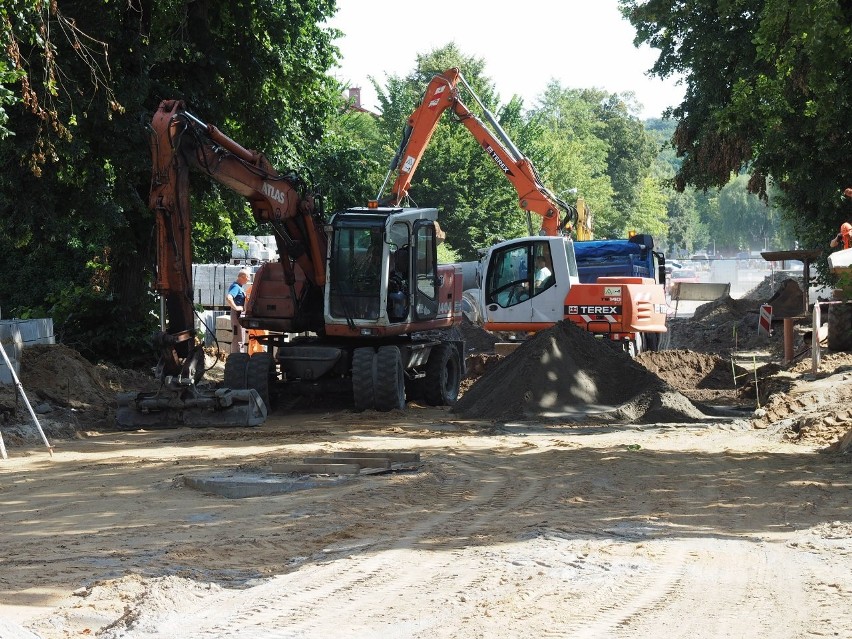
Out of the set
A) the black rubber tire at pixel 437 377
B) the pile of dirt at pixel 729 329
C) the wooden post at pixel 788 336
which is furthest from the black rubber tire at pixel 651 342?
the black rubber tire at pixel 437 377

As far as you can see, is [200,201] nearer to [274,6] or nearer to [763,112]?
[274,6]

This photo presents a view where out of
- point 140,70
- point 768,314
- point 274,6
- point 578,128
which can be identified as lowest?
point 768,314

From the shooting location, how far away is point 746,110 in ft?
51.1

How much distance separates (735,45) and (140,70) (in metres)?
13.9

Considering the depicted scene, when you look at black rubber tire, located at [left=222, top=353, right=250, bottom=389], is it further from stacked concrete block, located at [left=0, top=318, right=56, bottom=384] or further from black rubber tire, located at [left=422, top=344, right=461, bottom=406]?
black rubber tire, located at [left=422, top=344, right=461, bottom=406]

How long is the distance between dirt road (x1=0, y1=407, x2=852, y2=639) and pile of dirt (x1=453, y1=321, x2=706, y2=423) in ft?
8.84

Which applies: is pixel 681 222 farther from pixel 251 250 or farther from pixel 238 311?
pixel 238 311

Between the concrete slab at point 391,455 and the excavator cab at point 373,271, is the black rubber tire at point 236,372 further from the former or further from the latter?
the concrete slab at point 391,455

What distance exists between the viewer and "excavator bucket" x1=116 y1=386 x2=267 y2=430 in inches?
597

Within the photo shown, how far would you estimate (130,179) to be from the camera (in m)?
20.1

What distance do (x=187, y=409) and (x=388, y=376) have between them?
2969 millimetres

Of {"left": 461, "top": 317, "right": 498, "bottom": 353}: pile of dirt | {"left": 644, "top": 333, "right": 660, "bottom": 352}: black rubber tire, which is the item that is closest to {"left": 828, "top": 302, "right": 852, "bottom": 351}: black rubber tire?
{"left": 644, "top": 333, "right": 660, "bottom": 352}: black rubber tire

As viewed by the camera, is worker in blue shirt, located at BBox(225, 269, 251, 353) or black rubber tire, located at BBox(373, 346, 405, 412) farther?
worker in blue shirt, located at BBox(225, 269, 251, 353)

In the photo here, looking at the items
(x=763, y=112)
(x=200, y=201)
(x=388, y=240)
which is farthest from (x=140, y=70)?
(x=763, y=112)
